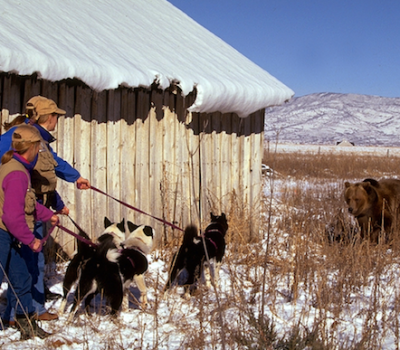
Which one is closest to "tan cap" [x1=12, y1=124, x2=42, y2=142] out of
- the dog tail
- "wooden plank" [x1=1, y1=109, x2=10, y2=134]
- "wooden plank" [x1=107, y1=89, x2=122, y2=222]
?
"wooden plank" [x1=1, y1=109, x2=10, y2=134]

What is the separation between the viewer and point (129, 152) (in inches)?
287

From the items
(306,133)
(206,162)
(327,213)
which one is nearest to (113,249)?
(206,162)

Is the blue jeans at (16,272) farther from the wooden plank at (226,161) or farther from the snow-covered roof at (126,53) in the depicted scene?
the wooden plank at (226,161)

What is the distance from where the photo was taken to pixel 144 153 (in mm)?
7520

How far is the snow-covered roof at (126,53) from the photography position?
18.6ft

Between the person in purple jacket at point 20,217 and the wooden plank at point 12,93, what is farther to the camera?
the wooden plank at point 12,93

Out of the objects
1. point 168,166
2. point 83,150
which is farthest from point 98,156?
point 168,166

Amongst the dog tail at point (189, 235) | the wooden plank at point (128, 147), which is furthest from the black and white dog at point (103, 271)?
the wooden plank at point (128, 147)

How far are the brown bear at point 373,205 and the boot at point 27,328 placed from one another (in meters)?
5.55

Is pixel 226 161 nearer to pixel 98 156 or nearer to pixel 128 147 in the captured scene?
pixel 128 147

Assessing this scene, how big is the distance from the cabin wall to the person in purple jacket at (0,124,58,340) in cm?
197

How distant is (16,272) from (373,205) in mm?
6006

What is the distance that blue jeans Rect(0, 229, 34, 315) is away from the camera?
403cm

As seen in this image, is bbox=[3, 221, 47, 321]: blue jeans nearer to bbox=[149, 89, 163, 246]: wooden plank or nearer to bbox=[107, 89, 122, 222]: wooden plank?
bbox=[107, 89, 122, 222]: wooden plank
